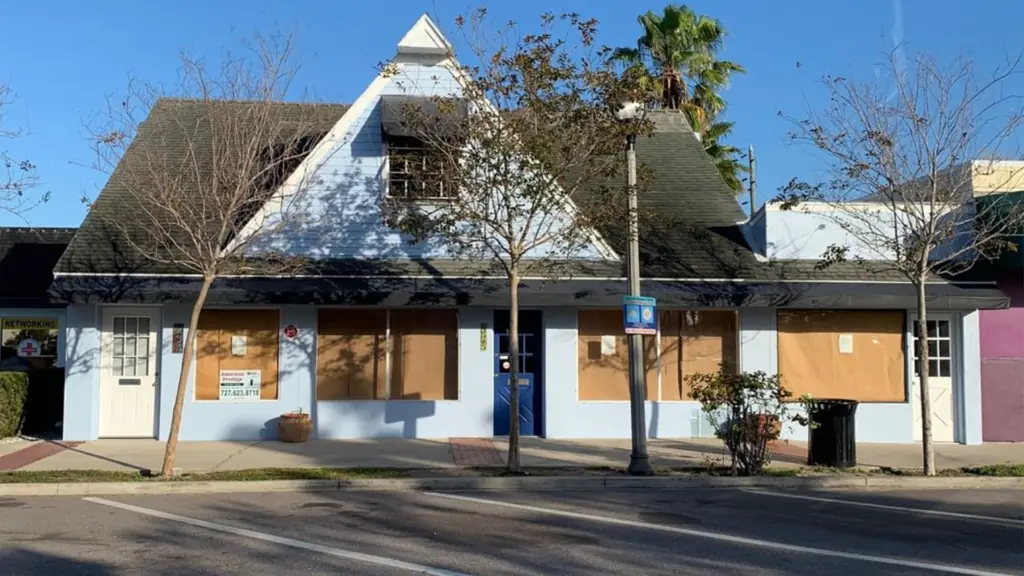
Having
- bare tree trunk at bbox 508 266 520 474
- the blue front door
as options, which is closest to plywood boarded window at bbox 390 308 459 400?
the blue front door

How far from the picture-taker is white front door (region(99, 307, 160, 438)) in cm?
1476

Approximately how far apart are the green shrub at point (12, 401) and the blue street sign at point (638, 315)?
1086 centimetres

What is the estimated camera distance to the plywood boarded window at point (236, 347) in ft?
48.7

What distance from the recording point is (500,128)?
452 inches

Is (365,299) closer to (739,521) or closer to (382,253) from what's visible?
(382,253)

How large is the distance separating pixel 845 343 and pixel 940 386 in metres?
1.87

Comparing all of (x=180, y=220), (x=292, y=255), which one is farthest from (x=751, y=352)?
(x=180, y=220)

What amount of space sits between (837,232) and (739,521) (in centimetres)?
847

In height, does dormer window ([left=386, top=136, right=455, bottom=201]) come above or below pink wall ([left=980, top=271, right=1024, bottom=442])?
above

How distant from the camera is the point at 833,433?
12.5m

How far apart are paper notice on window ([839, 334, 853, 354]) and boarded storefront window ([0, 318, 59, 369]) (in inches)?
699

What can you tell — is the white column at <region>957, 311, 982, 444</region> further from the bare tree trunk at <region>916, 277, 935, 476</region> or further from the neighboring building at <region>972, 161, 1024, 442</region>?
the bare tree trunk at <region>916, 277, 935, 476</region>

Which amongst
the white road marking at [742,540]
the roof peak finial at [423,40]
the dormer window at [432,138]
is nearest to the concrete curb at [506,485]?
the white road marking at [742,540]

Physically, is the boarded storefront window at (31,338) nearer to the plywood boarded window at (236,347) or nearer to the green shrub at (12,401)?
the green shrub at (12,401)
